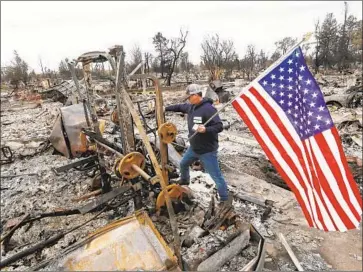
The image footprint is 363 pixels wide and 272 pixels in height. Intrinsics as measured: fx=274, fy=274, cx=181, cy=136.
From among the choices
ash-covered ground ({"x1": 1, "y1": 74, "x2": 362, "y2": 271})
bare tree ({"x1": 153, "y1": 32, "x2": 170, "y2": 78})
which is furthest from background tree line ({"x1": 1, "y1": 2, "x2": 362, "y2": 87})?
ash-covered ground ({"x1": 1, "y1": 74, "x2": 362, "y2": 271})

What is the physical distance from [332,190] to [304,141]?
0.49 metres

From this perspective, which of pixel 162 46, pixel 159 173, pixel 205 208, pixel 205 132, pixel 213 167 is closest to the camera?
pixel 159 173

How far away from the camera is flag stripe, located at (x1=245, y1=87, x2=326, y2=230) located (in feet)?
8.04

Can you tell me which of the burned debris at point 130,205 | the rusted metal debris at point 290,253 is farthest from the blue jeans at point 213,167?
the rusted metal debris at point 290,253

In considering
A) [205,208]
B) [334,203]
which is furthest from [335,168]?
[205,208]

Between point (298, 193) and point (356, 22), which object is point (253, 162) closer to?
point (298, 193)

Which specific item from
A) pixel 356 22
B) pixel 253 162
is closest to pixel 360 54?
pixel 356 22

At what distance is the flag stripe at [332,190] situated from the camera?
240cm

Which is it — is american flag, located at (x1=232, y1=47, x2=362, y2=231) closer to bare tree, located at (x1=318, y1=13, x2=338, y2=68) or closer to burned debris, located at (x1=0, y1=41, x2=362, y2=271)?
burned debris, located at (x1=0, y1=41, x2=362, y2=271)

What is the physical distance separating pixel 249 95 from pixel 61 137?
18.4 ft

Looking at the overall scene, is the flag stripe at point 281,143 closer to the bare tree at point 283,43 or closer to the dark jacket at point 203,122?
the dark jacket at point 203,122

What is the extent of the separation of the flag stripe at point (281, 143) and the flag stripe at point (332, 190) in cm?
14

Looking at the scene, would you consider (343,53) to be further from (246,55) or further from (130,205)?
(130,205)

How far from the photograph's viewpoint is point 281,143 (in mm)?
2564
